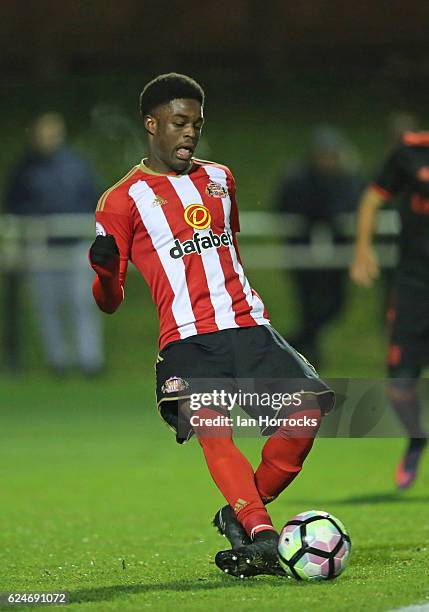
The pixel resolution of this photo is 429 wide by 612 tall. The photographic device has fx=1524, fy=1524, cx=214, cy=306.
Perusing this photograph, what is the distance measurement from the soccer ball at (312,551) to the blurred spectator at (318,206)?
8.57 m

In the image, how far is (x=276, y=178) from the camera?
54.1 feet

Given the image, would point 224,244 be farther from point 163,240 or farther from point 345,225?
point 345,225

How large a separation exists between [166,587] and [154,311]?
10191 millimetres

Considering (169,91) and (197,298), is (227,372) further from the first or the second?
(169,91)

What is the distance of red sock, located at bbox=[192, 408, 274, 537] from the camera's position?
5.27 m

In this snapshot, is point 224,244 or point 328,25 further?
point 328,25

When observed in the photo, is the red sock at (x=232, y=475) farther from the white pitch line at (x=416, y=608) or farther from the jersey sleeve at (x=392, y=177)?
the jersey sleeve at (x=392, y=177)

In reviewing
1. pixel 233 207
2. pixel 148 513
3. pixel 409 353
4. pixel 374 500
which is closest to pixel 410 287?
pixel 409 353

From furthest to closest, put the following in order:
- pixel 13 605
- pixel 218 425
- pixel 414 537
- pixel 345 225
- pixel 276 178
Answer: pixel 276 178 < pixel 345 225 < pixel 414 537 < pixel 218 425 < pixel 13 605

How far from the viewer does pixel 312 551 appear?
16.9 feet

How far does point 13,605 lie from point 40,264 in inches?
373

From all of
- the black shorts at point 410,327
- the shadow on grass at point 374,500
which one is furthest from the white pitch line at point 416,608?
Result: the black shorts at point 410,327

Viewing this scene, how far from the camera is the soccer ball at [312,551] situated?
16.9 ft

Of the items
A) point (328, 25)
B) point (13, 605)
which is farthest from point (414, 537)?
point (328, 25)
